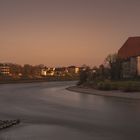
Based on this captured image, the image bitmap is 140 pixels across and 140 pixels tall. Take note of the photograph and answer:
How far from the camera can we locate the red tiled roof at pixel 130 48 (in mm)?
76188

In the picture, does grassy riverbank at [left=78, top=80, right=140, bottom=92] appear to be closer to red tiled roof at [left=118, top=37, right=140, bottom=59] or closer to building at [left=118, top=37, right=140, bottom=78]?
building at [left=118, top=37, right=140, bottom=78]

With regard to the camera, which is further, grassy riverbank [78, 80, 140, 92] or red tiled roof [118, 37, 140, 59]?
red tiled roof [118, 37, 140, 59]

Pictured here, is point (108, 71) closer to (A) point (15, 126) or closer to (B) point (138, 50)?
(B) point (138, 50)

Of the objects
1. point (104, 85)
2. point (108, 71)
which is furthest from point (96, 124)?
point (108, 71)

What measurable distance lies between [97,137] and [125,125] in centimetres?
371

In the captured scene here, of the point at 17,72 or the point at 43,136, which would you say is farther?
the point at 17,72

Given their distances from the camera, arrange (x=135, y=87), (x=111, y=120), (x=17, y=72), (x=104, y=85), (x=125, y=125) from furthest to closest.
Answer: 1. (x=17, y=72)
2. (x=104, y=85)
3. (x=135, y=87)
4. (x=111, y=120)
5. (x=125, y=125)

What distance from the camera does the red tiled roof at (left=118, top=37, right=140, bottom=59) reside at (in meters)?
76.2

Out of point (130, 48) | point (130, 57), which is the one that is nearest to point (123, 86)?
point (130, 57)

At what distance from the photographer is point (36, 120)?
22.9 meters

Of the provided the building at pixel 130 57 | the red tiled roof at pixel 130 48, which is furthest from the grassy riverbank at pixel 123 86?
the red tiled roof at pixel 130 48

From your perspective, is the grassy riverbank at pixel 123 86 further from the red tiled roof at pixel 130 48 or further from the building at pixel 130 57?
Result: the red tiled roof at pixel 130 48

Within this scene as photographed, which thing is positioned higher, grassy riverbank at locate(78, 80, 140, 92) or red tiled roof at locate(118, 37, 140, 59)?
red tiled roof at locate(118, 37, 140, 59)

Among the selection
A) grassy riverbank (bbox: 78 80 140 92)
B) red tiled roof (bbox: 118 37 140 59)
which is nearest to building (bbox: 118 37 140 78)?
red tiled roof (bbox: 118 37 140 59)
